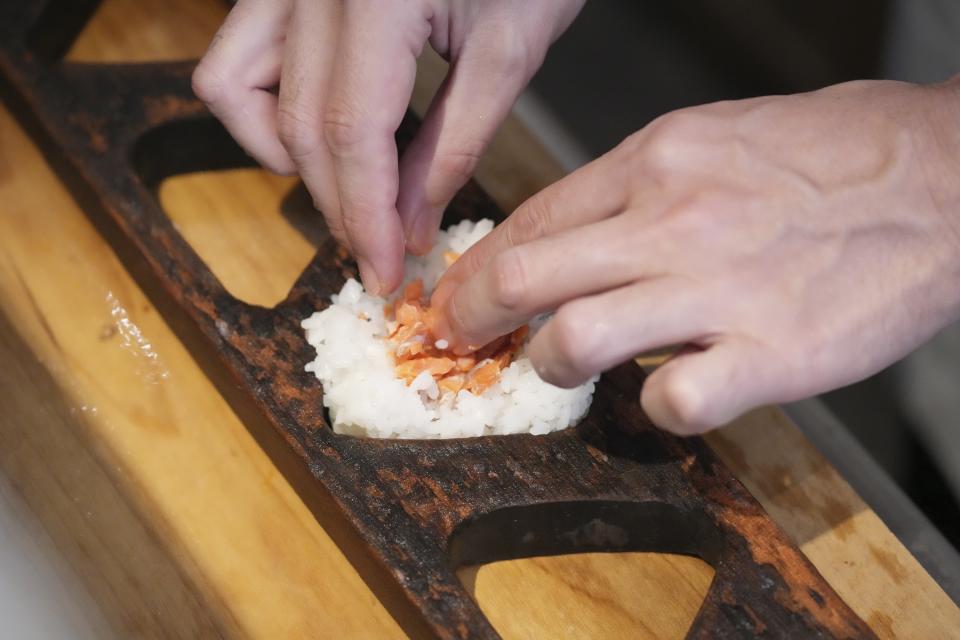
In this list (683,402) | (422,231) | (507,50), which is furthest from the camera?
(422,231)

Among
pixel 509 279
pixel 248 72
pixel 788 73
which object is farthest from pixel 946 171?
pixel 788 73

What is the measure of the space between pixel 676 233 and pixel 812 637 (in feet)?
1.81

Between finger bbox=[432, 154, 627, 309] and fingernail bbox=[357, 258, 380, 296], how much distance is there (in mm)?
169

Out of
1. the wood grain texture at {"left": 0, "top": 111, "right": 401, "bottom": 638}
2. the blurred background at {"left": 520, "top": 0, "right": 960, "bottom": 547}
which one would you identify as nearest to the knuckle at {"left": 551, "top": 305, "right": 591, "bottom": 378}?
the wood grain texture at {"left": 0, "top": 111, "right": 401, "bottom": 638}

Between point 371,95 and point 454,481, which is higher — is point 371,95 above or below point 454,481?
above

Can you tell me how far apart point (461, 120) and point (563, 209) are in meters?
0.24

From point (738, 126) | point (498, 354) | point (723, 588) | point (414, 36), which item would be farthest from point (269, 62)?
point (723, 588)

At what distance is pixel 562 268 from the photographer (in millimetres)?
1143

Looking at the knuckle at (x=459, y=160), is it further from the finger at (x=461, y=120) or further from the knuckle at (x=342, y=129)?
the knuckle at (x=342, y=129)

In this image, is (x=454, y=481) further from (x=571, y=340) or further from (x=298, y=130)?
(x=298, y=130)

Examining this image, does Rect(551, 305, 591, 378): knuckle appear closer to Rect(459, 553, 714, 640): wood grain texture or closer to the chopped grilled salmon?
the chopped grilled salmon

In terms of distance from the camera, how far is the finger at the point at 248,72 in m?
1.44

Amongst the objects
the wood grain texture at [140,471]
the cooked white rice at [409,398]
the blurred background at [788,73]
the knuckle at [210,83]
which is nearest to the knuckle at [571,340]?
the cooked white rice at [409,398]

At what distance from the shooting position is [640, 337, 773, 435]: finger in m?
1.05
